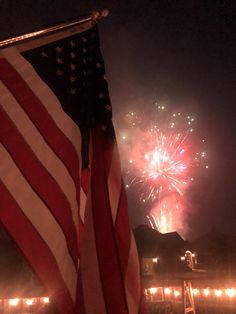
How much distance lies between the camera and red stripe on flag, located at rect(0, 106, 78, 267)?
126 inches

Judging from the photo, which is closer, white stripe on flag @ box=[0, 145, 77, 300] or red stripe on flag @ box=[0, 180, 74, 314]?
red stripe on flag @ box=[0, 180, 74, 314]

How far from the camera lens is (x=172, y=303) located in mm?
23875

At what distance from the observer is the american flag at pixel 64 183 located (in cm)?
303

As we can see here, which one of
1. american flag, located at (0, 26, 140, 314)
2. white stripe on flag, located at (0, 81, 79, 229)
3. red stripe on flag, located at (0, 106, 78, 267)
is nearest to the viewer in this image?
american flag, located at (0, 26, 140, 314)

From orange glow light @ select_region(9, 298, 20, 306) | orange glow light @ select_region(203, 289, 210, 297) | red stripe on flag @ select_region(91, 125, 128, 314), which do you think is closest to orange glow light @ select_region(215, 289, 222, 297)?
orange glow light @ select_region(203, 289, 210, 297)

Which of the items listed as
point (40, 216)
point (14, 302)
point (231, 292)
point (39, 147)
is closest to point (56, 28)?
point (39, 147)

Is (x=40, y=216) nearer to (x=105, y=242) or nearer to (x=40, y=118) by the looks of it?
(x=105, y=242)

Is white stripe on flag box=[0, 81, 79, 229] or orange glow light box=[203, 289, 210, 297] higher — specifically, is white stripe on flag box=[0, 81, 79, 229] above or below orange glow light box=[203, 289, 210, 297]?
above

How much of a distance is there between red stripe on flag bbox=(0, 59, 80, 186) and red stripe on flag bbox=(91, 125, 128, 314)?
0.27 meters

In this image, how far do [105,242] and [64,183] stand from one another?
0.82 meters

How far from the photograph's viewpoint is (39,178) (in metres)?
3.36

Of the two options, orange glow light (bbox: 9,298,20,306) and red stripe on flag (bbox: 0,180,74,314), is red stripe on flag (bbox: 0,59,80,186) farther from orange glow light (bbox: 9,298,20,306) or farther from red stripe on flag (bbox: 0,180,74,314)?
orange glow light (bbox: 9,298,20,306)

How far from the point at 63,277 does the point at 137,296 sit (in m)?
0.84

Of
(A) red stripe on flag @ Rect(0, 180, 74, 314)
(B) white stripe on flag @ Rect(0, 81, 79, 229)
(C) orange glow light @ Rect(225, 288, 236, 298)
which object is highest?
(B) white stripe on flag @ Rect(0, 81, 79, 229)
